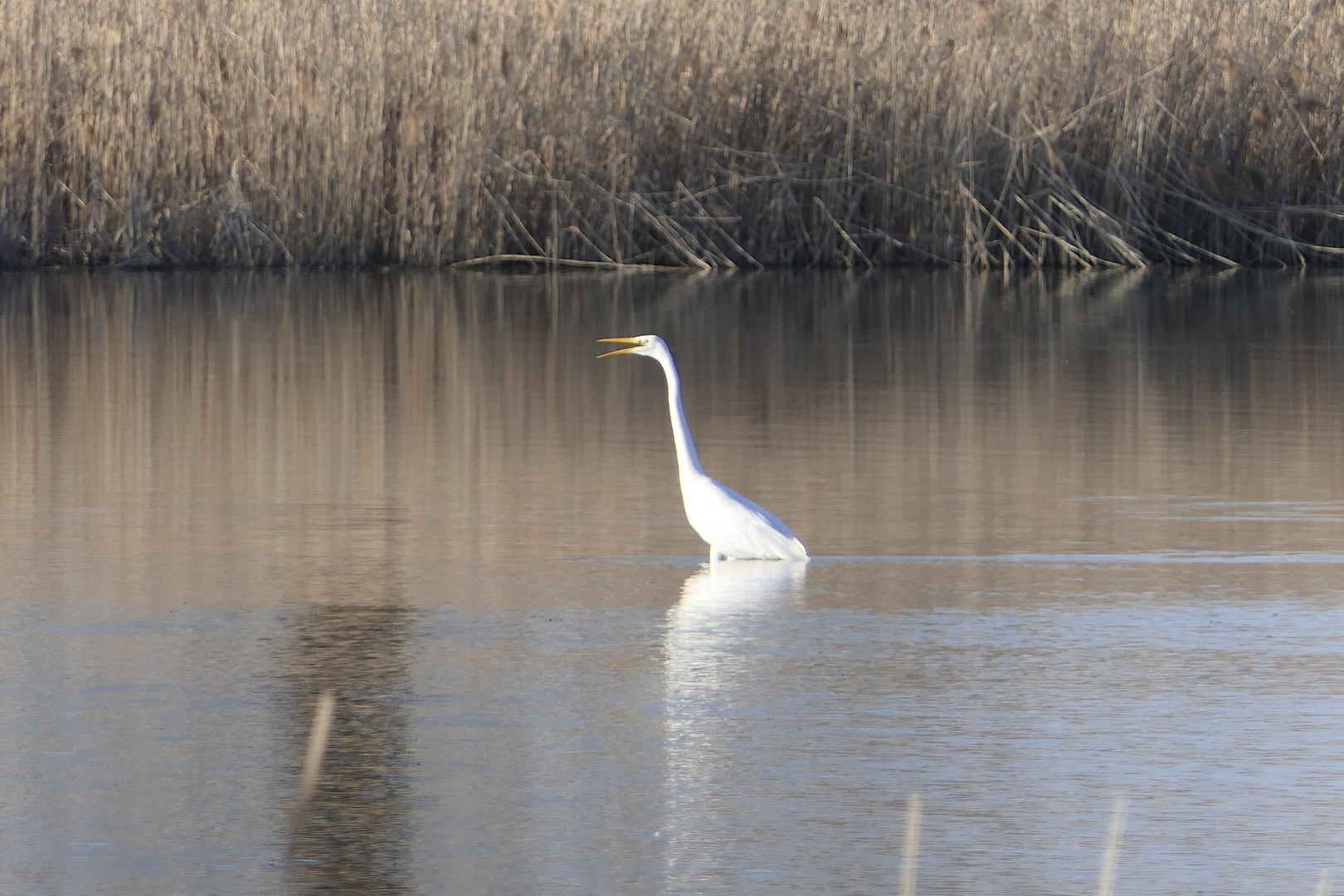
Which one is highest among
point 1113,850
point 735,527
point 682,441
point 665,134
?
point 665,134

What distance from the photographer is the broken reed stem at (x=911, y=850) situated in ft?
10.5

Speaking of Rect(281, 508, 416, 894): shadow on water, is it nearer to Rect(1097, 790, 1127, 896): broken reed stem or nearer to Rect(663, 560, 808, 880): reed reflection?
Rect(663, 560, 808, 880): reed reflection

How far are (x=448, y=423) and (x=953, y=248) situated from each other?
7.85 m

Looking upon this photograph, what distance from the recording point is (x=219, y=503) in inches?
258

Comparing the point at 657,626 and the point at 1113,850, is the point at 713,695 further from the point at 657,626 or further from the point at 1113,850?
the point at 1113,850

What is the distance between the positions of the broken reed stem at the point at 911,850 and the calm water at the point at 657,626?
0.03m

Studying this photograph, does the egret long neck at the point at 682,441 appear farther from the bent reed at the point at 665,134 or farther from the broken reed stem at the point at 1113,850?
the bent reed at the point at 665,134

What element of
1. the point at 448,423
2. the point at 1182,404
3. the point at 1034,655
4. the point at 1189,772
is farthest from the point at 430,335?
the point at 1189,772

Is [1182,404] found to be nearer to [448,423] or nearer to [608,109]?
[448,423]

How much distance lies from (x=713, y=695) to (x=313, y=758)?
2.75ft

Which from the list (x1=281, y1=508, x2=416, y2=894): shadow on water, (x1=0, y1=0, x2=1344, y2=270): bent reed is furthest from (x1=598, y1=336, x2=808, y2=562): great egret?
(x1=0, y1=0, x2=1344, y2=270): bent reed

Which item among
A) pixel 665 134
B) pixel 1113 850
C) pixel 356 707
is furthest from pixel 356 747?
pixel 665 134

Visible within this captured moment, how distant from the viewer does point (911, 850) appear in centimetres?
325

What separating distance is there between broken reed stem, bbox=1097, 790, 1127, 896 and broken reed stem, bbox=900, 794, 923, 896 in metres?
0.25
